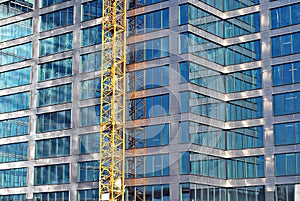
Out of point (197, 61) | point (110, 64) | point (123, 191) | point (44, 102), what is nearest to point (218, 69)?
point (197, 61)

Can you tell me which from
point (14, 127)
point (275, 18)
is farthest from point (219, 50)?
point (14, 127)

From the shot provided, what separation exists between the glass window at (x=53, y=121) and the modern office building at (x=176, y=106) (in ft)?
0.48

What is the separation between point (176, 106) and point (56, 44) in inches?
861

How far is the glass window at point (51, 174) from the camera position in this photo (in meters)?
78.4

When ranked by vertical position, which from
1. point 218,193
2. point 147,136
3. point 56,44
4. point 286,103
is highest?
point 56,44

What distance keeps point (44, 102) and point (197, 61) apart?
22.4m

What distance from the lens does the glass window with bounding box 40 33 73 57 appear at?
271 ft

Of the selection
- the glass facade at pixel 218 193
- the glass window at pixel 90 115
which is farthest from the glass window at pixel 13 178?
the glass facade at pixel 218 193

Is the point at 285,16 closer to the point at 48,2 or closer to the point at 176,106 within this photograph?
the point at 176,106

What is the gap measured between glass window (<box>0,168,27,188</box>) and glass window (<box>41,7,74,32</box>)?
1907 centimetres

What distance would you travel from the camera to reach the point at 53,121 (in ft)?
267

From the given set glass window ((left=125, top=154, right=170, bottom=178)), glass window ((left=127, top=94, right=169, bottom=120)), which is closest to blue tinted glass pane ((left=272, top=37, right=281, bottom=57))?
glass window ((left=127, top=94, right=169, bottom=120))

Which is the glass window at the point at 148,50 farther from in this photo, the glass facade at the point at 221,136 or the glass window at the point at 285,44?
the glass window at the point at 285,44

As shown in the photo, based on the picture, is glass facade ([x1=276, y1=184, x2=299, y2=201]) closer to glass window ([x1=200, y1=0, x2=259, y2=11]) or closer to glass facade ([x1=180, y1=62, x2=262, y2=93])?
glass facade ([x1=180, y1=62, x2=262, y2=93])
